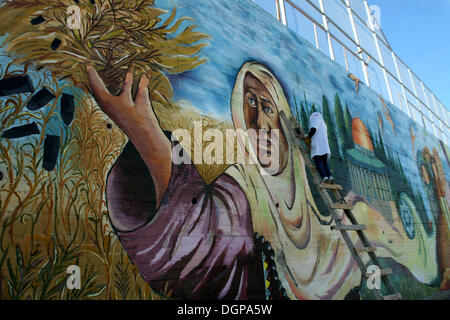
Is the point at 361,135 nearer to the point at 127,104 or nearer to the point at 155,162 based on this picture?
the point at 155,162

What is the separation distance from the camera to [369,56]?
1016cm

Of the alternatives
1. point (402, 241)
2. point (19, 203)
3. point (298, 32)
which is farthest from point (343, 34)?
point (19, 203)

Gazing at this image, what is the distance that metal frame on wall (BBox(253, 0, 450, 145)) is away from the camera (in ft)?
24.7

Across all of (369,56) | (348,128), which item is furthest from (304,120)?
(369,56)

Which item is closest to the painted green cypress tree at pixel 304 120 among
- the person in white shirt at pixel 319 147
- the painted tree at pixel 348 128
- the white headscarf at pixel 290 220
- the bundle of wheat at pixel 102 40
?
the white headscarf at pixel 290 220

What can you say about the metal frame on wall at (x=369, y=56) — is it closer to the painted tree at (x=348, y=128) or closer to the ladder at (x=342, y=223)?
the painted tree at (x=348, y=128)

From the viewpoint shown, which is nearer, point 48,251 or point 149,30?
point 48,251

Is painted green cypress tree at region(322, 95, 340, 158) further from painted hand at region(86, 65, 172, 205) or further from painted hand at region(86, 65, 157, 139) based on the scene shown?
painted hand at region(86, 65, 157, 139)

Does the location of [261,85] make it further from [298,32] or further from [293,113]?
[298,32]

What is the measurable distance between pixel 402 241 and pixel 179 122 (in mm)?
6944

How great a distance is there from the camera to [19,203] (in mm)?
2363

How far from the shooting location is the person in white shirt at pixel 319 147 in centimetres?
475

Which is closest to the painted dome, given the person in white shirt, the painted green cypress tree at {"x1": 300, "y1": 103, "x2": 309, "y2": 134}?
the painted green cypress tree at {"x1": 300, "y1": 103, "x2": 309, "y2": 134}

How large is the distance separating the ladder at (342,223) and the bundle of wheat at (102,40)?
88.5 inches
